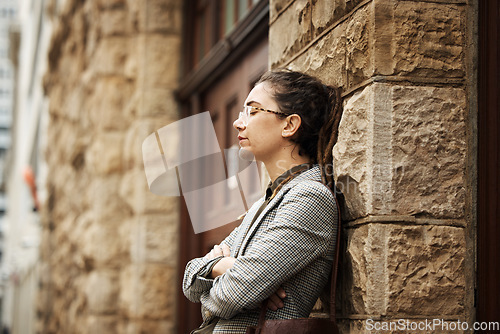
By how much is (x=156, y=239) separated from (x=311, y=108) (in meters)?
3.49

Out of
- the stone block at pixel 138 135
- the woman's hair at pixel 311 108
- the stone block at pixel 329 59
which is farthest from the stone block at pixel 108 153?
the woman's hair at pixel 311 108

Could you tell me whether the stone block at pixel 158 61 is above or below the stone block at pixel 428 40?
above

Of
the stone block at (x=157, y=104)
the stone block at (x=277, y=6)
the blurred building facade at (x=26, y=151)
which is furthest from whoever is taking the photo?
the blurred building facade at (x=26, y=151)

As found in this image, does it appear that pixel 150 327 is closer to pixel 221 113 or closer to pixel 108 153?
pixel 108 153

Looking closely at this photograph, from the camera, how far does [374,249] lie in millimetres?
Result: 2416

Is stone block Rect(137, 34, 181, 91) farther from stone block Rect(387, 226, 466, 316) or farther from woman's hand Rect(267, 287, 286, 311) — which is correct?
stone block Rect(387, 226, 466, 316)

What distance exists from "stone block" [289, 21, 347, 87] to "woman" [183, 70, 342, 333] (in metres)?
0.07

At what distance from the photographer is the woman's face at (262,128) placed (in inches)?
106

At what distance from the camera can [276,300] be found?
8.05ft

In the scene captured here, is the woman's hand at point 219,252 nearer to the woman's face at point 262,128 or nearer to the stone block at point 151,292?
the woman's face at point 262,128

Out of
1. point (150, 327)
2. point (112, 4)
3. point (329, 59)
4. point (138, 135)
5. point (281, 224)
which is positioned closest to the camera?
point (281, 224)

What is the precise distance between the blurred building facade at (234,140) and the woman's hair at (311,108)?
68 millimetres

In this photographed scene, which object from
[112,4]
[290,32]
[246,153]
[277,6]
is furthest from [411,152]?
[112,4]

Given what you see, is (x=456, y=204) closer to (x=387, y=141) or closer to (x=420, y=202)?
(x=420, y=202)
